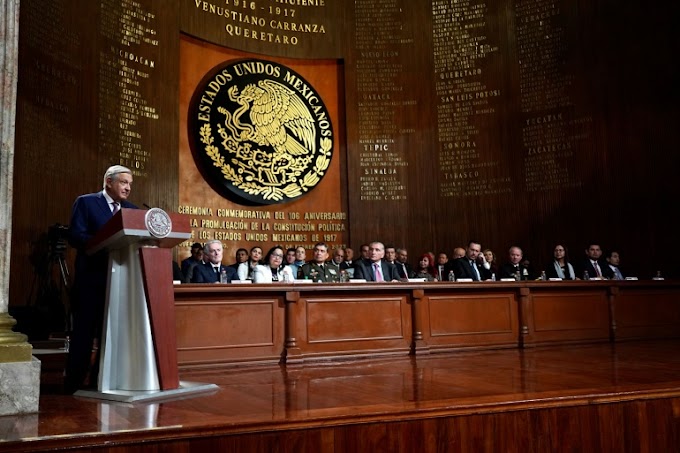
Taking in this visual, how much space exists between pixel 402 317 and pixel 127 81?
13.0ft

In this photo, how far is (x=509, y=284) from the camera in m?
5.77

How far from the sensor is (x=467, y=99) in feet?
27.8

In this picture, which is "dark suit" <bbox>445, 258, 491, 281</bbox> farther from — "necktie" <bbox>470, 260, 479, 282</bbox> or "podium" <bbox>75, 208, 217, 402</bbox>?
"podium" <bbox>75, 208, 217, 402</bbox>

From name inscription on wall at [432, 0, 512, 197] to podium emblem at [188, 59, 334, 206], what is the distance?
1.69m

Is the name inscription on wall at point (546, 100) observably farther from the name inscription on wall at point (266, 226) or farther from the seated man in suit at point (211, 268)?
the seated man in suit at point (211, 268)

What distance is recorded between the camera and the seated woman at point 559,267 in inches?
288

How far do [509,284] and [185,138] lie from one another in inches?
169

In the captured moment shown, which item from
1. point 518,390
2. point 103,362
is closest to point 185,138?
point 103,362

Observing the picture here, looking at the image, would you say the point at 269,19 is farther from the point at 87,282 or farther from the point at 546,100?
the point at 87,282

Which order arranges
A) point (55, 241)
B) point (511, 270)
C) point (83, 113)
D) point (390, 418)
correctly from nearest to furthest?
point (390, 418) < point (55, 241) < point (83, 113) < point (511, 270)

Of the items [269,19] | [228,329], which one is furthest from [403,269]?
[269,19]

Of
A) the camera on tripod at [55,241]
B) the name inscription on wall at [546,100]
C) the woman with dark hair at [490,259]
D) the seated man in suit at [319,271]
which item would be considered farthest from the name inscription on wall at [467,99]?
the camera on tripod at [55,241]

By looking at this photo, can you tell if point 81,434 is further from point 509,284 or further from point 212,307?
point 509,284

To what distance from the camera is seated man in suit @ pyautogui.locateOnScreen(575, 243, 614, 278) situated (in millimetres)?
7289
